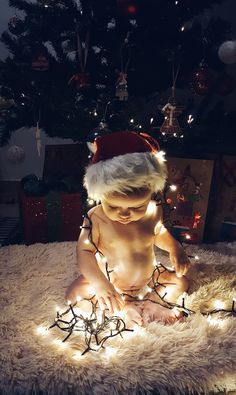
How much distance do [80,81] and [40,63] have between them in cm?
16

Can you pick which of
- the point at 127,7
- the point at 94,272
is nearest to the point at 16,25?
the point at 127,7

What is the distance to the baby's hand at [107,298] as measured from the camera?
955mm

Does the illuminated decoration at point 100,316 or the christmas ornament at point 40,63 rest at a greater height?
the christmas ornament at point 40,63

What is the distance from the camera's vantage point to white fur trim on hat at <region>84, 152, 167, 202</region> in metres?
0.90

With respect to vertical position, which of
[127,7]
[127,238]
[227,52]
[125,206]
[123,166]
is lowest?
[127,238]

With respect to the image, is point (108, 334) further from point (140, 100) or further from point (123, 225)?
point (140, 100)

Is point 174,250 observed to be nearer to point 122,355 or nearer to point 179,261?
point 179,261

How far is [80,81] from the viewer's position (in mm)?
1384

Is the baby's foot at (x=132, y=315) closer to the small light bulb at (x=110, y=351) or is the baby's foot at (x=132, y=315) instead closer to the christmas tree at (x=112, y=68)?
the small light bulb at (x=110, y=351)

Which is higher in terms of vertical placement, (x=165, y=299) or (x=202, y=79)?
(x=202, y=79)

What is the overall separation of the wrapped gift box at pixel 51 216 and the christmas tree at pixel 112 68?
0.26 metres

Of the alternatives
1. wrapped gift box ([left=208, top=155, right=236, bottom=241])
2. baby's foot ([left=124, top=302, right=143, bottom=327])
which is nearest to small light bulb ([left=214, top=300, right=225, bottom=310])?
baby's foot ([left=124, top=302, right=143, bottom=327])

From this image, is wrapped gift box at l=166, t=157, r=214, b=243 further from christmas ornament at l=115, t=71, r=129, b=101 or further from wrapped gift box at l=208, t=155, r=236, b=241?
christmas ornament at l=115, t=71, r=129, b=101

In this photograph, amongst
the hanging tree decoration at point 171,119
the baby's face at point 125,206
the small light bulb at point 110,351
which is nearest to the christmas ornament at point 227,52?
the hanging tree decoration at point 171,119
